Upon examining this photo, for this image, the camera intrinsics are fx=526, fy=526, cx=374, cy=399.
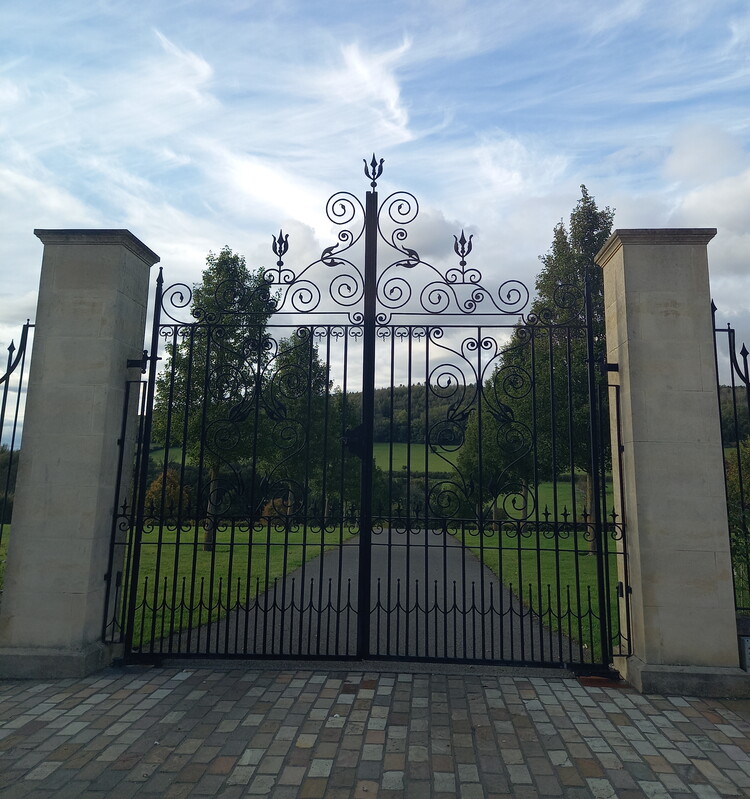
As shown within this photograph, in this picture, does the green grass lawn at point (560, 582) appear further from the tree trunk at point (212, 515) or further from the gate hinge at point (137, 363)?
the gate hinge at point (137, 363)

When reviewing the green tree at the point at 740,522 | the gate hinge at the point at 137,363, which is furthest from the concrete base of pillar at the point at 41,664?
the green tree at the point at 740,522

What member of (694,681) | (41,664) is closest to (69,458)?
(41,664)

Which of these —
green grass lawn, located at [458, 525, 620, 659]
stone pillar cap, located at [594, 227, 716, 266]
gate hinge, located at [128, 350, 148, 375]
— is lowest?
green grass lawn, located at [458, 525, 620, 659]

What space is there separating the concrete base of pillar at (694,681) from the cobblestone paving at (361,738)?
0.12 metres

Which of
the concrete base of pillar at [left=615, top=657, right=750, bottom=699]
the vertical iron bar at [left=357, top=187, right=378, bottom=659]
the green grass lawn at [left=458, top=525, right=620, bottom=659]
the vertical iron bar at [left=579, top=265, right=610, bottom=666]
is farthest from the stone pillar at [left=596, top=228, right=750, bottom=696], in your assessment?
the vertical iron bar at [left=357, top=187, right=378, bottom=659]

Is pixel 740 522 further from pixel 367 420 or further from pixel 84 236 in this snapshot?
pixel 84 236

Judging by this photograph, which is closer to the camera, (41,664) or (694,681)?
(694,681)

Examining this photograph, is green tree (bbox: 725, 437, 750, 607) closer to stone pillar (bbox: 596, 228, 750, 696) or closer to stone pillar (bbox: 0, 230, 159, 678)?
stone pillar (bbox: 596, 228, 750, 696)

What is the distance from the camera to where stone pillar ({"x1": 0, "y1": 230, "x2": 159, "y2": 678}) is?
485 centimetres

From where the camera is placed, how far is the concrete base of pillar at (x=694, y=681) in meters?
4.48

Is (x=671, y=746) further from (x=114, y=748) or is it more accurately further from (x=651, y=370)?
(x=114, y=748)

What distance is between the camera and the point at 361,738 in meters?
3.74

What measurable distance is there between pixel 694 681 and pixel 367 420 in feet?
12.1

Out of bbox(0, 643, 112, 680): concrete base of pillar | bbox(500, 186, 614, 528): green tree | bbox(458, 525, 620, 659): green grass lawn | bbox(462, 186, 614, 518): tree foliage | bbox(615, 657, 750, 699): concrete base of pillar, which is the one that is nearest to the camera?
bbox(615, 657, 750, 699): concrete base of pillar
